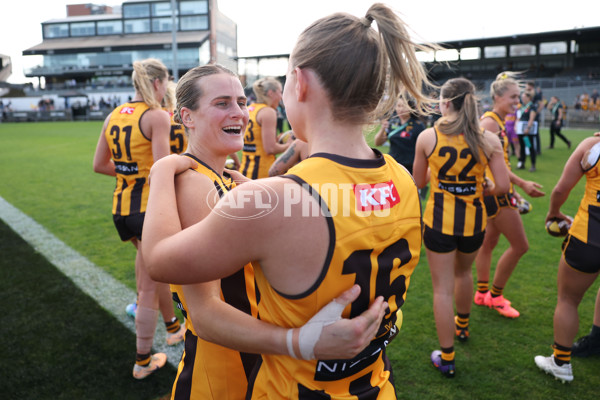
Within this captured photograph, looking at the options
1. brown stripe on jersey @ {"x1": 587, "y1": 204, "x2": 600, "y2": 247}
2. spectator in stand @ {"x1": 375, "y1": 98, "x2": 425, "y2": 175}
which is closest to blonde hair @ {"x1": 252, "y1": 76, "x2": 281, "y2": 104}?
spectator in stand @ {"x1": 375, "y1": 98, "x2": 425, "y2": 175}

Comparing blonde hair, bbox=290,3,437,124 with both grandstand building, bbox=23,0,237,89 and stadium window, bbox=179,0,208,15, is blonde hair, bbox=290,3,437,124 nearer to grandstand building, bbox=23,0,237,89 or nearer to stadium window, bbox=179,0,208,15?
grandstand building, bbox=23,0,237,89

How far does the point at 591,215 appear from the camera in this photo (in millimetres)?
3070

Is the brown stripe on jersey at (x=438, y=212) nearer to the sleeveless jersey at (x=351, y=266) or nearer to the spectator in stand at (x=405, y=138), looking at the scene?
the sleeveless jersey at (x=351, y=266)

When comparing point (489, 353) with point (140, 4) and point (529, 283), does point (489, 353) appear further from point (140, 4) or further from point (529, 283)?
point (140, 4)

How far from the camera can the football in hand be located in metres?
3.48

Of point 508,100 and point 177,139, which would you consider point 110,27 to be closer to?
point 177,139

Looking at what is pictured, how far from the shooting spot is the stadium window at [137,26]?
69.2 m

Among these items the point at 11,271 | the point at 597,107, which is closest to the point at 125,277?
the point at 11,271

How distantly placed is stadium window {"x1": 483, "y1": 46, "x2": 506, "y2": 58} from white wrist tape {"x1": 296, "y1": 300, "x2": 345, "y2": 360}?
Answer: 49.5 m

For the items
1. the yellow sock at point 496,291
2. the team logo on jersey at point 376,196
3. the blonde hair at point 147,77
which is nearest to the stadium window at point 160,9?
the blonde hair at point 147,77

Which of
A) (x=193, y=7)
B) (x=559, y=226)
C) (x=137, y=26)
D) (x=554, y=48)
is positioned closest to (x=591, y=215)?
(x=559, y=226)

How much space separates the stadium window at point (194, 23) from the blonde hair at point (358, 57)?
7260 cm

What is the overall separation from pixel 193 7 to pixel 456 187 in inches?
2873

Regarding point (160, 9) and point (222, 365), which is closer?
point (222, 365)
